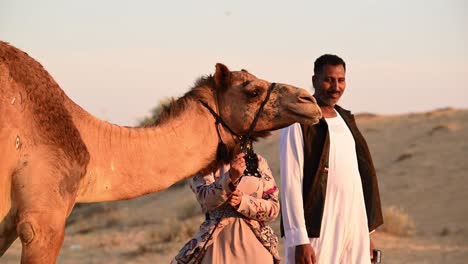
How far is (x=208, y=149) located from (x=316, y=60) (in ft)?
5.09

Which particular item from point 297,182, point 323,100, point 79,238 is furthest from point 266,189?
point 79,238

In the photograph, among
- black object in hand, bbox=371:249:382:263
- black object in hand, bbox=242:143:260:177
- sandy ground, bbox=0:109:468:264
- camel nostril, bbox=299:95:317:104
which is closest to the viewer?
camel nostril, bbox=299:95:317:104

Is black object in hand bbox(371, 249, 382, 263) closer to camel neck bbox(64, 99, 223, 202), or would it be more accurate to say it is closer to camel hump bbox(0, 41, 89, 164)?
camel neck bbox(64, 99, 223, 202)

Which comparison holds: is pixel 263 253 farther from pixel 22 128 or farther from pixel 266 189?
pixel 22 128

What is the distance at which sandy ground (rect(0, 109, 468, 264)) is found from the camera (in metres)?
18.5

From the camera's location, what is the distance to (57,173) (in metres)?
5.73

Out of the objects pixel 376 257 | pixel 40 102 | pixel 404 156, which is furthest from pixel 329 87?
pixel 404 156

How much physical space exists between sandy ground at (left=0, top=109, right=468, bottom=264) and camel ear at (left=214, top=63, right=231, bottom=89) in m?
10.5

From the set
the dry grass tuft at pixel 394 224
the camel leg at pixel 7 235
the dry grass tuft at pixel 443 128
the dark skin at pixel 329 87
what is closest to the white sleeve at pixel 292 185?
the dark skin at pixel 329 87

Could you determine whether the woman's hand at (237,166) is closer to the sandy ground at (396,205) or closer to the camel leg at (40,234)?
the camel leg at (40,234)

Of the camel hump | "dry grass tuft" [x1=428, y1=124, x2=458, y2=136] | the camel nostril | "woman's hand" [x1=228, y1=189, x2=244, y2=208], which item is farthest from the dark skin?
"dry grass tuft" [x1=428, y1=124, x2=458, y2=136]

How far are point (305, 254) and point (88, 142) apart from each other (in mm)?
1764

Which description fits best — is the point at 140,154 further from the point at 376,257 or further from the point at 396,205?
the point at 396,205

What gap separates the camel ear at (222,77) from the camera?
247 inches
